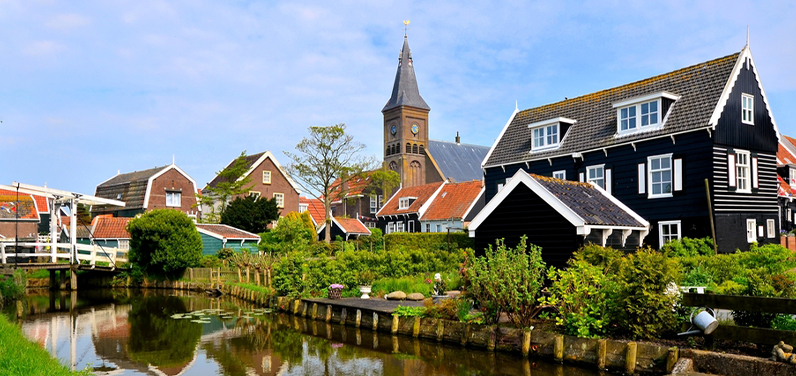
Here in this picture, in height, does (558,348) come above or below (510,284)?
below

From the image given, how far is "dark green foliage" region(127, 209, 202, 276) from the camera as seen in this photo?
1256 inches

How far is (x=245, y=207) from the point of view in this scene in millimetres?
44656

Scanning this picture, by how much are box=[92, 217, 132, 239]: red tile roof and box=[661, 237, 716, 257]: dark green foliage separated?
34067 mm

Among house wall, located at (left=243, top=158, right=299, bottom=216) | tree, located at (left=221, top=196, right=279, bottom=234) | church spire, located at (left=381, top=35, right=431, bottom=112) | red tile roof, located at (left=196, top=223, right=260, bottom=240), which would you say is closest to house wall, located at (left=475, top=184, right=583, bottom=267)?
red tile roof, located at (left=196, top=223, right=260, bottom=240)

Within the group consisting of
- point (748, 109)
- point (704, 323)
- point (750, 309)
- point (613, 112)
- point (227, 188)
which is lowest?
point (704, 323)

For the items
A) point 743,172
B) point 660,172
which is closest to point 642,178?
point 660,172

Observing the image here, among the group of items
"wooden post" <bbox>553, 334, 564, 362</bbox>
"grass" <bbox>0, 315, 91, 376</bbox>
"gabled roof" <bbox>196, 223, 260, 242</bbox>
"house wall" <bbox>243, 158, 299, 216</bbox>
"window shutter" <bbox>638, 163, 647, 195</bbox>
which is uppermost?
"house wall" <bbox>243, 158, 299, 216</bbox>

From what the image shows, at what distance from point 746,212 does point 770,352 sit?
14.2 m

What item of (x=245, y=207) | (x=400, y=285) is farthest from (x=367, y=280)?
(x=245, y=207)

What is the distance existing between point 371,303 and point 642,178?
11.8m

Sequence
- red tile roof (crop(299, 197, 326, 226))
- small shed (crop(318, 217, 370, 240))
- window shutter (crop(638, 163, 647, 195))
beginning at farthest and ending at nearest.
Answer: red tile roof (crop(299, 197, 326, 226)) < small shed (crop(318, 217, 370, 240)) < window shutter (crop(638, 163, 647, 195))

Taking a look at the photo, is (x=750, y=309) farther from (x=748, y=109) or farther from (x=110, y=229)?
(x=110, y=229)

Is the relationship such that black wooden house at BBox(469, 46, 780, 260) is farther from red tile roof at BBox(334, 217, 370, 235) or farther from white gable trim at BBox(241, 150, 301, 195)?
white gable trim at BBox(241, 150, 301, 195)

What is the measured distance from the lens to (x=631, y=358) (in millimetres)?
10727
